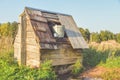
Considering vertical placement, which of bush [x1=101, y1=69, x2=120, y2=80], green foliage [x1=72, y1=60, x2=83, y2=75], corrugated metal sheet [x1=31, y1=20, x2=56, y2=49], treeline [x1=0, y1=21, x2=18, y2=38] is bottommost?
bush [x1=101, y1=69, x2=120, y2=80]

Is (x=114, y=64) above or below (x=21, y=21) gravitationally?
below

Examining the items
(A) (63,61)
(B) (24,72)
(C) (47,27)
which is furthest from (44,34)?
(B) (24,72)

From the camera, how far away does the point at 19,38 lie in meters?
13.6

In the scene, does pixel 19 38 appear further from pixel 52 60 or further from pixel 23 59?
pixel 52 60

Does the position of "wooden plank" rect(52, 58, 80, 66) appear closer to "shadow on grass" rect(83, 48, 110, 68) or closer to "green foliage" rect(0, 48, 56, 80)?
"green foliage" rect(0, 48, 56, 80)

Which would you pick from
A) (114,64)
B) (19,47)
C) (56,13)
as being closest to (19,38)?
(19,47)

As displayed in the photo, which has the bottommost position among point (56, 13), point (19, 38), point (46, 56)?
point (46, 56)

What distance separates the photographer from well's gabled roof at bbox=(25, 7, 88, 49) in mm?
12766

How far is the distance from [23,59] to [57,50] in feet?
5.42

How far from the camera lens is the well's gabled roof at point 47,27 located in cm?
1277

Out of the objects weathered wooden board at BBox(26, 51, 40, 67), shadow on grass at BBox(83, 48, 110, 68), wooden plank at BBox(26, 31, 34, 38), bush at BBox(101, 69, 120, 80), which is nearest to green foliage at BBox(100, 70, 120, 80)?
bush at BBox(101, 69, 120, 80)

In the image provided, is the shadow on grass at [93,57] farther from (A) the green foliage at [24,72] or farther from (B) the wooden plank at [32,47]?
(A) the green foliage at [24,72]

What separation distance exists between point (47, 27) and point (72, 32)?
6.46ft

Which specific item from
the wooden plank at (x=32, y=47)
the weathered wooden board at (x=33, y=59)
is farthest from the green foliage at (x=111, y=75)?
the wooden plank at (x=32, y=47)
